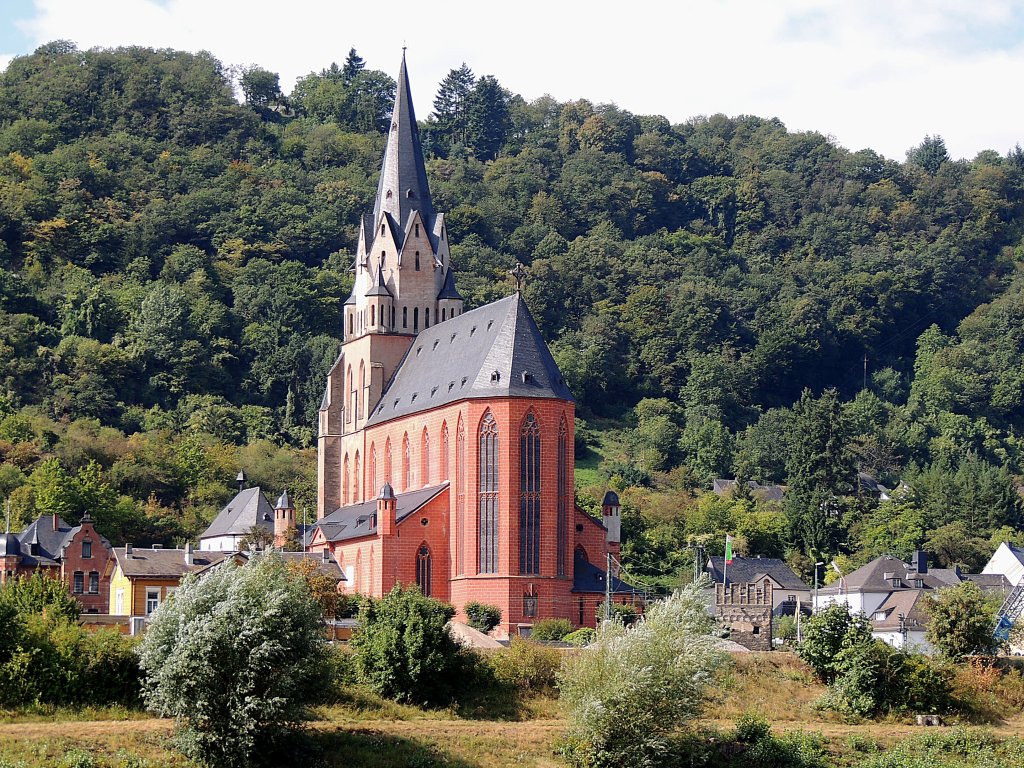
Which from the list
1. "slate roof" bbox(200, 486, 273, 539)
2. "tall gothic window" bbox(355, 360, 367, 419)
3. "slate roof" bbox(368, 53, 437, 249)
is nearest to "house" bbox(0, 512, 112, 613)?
"slate roof" bbox(200, 486, 273, 539)

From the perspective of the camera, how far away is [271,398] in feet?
468

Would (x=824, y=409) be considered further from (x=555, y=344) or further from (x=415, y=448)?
(x=415, y=448)

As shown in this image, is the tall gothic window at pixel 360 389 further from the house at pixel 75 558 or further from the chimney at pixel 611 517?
the house at pixel 75 558

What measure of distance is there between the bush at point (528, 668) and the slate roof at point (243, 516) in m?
41.6

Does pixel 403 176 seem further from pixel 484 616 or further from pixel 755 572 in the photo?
pixel 484 616

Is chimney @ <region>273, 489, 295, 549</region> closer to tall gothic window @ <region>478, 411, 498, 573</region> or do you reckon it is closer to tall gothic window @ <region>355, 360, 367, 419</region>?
tall gothic window @ <region>355, 360, 367, 419</region>

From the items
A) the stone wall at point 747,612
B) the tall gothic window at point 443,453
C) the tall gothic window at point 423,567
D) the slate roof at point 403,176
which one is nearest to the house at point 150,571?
the tall gothic window at point 423,567

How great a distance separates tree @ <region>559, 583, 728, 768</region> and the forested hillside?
163 feet

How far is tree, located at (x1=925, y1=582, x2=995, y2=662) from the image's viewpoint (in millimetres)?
70438

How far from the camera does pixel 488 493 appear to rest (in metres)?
83.2

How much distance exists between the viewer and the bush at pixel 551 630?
7750 centimetres

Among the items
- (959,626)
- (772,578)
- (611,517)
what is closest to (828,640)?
(959,626)

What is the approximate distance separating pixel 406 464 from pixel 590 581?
529 inches

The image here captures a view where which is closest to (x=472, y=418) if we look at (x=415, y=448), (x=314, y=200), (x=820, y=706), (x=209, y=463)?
(x=415, y=448)
